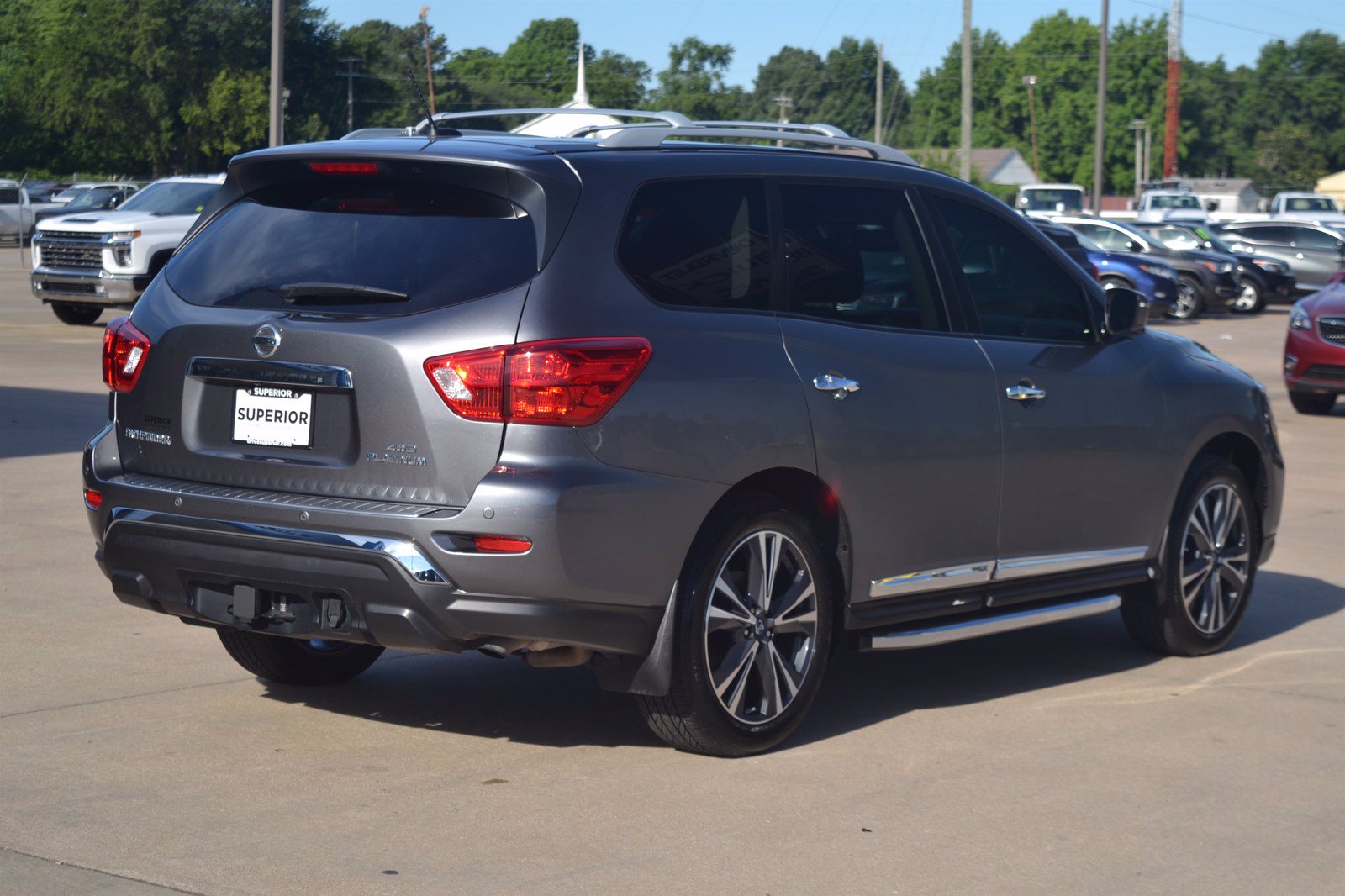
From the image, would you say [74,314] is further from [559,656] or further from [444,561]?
[444,561]

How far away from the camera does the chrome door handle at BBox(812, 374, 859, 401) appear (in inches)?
216

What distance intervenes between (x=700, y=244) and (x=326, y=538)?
1435mm

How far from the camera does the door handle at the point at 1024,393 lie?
621cm

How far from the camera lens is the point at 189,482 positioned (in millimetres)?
5266

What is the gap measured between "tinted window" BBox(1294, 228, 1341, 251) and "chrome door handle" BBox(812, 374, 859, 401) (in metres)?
37.6

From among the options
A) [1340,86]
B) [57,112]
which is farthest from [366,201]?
[1340,86]

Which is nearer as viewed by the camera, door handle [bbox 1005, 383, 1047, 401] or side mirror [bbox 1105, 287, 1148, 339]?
door handle [bbox 1005, 383, 1047, 401]

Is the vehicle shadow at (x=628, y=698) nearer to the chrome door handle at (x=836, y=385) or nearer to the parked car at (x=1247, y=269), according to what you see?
the chrome door handle at (x=836, y=385)

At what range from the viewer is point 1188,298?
35.6m

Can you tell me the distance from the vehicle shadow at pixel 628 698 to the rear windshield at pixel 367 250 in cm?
147

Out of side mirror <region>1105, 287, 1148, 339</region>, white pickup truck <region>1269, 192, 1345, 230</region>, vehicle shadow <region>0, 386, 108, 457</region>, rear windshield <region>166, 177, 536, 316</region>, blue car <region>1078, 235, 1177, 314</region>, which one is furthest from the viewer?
white pickup truck <region>1269, 192, 1345, 230</region>

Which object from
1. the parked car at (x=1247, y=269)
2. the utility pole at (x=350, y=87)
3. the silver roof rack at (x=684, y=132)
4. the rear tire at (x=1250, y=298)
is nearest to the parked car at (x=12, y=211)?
the parked car at (x=1247, y=269)

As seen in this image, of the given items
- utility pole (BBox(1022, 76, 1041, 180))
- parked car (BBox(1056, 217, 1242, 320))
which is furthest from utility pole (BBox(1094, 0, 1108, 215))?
utility pole (BBox(1022, 76, 1041, 180))

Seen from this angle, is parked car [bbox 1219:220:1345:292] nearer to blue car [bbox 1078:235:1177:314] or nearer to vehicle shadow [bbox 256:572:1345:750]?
blue car [bbox 1078:235:1177:314]
